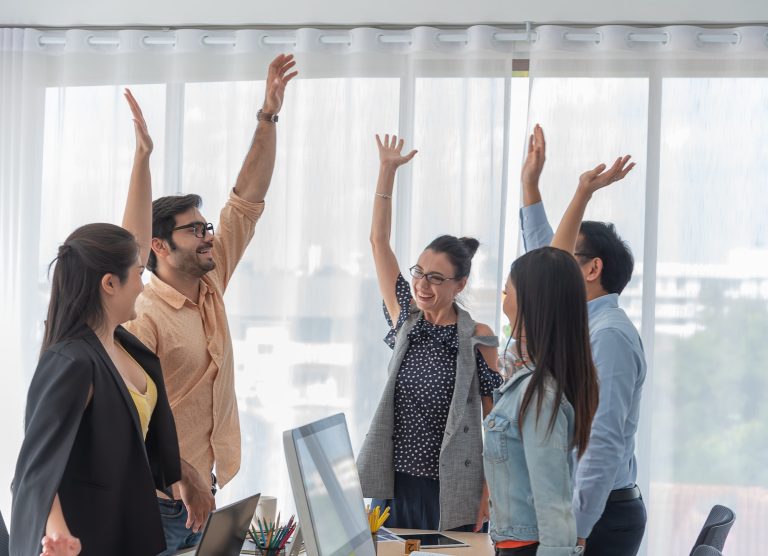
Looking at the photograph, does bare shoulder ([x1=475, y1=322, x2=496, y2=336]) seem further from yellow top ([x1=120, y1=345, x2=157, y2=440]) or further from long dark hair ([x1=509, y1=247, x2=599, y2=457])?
yellow top ([x1=120, y1=345, x2=157, y2=440])

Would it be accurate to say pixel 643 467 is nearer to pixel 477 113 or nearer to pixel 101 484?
pixel 477 113

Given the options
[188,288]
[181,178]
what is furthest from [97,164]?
[188,288]

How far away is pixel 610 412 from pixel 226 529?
0.99 m

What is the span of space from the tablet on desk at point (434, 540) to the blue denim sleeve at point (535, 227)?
965mm

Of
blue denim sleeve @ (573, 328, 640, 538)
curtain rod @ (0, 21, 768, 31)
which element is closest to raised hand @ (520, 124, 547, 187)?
blue denim sleeve @ (573, 328, 640, 538)

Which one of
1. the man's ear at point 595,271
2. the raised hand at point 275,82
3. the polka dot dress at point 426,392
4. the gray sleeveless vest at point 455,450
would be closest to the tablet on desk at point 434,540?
the gray sleeveless vest at point 455,450

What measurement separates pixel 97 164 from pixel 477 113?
1850mm

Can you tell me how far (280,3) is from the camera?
3.82 metres

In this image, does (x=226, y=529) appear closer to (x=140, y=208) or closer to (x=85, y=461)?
(x=85, y=461)

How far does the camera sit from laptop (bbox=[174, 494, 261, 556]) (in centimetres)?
160

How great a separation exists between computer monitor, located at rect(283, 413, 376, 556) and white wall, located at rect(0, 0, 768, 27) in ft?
7.78

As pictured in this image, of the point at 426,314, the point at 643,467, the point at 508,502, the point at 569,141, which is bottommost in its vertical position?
the point at 643,467

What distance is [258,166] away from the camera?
2.89m

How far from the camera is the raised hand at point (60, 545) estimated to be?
1659 mm
